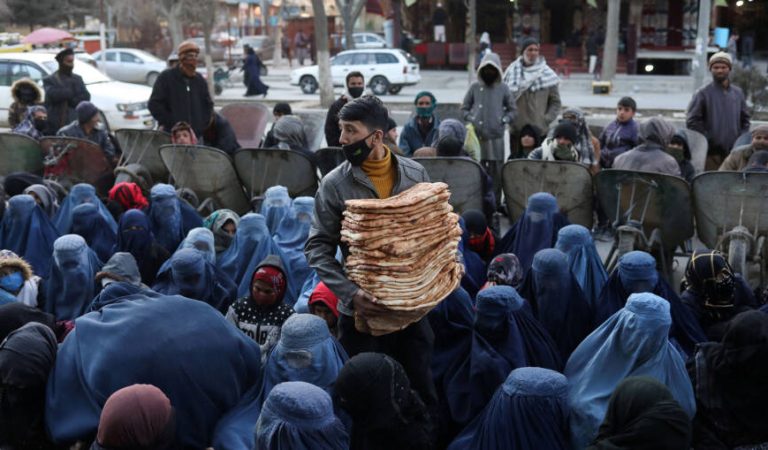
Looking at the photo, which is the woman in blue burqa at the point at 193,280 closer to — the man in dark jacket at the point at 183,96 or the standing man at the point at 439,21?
the man in dark jacket at the point at 183,96

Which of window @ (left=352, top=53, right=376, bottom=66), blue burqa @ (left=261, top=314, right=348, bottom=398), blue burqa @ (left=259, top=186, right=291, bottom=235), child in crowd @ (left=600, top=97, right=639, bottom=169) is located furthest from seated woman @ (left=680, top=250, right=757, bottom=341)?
window @ (left=352, top=53, right=376, bottom=66)

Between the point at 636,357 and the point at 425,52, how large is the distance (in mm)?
25996

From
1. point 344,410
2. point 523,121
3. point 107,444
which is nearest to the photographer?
point 107,444

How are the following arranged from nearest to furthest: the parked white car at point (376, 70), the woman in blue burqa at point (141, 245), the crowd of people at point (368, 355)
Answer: the crowd of people at point (368, 355)
the woman in blue burqa at point (141, 245)
the parked white car at point (376, 70)

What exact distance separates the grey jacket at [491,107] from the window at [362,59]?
50.9ft

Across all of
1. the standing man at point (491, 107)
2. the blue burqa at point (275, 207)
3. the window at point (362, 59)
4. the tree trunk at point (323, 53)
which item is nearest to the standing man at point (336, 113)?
the standing man at point (491, 107)

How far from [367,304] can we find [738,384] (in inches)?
58.4

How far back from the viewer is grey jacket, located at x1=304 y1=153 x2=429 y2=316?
11.2 feet

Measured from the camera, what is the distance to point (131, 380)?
3.33 m

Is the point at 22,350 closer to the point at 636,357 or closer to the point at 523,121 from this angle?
the point at 636,357

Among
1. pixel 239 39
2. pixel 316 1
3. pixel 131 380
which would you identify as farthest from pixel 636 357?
pixel 239 39

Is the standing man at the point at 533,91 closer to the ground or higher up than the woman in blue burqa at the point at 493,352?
higher up

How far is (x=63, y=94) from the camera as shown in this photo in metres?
9.72

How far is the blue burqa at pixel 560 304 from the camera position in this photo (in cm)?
428
